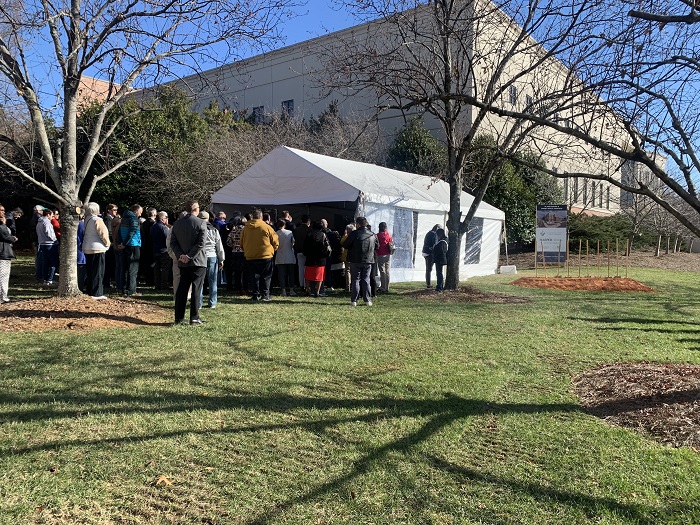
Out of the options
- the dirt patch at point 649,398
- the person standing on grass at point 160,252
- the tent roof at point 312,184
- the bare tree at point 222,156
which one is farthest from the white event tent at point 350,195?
the dirt patch at point 649,398

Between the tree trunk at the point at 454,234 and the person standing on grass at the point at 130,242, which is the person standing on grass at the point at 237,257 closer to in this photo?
the person standing on grass at the point at 130,242

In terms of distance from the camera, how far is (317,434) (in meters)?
3.96

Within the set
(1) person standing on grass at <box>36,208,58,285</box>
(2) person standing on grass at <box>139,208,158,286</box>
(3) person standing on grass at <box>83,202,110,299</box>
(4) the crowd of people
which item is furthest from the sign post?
(1) person standing on grass at <box>36,208,58,285</box>

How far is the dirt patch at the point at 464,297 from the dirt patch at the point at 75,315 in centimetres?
586

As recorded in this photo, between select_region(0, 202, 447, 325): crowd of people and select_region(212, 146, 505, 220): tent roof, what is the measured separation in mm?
1219

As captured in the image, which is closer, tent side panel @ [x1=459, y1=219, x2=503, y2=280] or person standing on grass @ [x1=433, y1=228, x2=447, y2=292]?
person standing on grass @ [x1=433, y1=228, x2=447, y2=292]

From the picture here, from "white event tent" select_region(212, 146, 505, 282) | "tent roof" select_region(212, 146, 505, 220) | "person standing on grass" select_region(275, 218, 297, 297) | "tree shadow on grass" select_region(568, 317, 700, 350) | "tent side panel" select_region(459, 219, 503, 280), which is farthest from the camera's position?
"tent side panel" select_region(459, 219, 503, 280)

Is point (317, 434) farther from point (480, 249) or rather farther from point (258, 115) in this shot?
point (258, 115)

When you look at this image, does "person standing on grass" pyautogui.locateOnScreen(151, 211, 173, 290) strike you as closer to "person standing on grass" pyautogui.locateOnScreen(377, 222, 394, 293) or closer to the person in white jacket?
the person in white jacket

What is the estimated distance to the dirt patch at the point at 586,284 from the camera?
14.3 meters

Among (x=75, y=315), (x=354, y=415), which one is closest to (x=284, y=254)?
(x=75, y=315)

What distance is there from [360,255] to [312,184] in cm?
385

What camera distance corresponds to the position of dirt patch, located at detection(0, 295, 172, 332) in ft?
23.7

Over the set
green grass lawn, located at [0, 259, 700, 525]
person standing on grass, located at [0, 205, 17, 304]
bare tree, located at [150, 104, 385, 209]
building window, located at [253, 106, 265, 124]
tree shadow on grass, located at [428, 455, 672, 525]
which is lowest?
tree shadow on grass, located at [428, 455, 672, 525]
